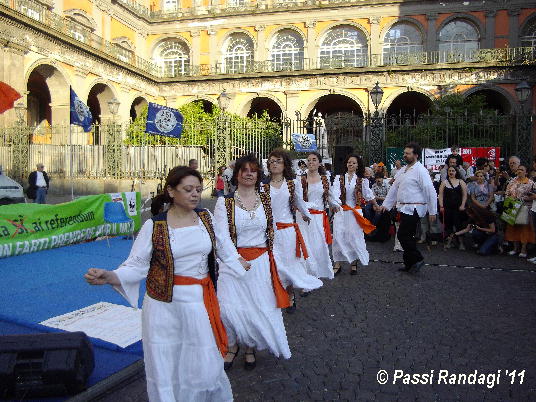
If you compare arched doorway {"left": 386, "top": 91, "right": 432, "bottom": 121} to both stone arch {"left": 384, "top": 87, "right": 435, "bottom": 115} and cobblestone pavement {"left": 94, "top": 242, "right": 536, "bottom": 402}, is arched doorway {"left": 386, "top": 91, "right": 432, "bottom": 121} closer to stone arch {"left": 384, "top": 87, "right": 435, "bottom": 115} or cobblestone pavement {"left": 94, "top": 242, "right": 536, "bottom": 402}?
stone arch {"left": 384, "top": 87, "right": 435, "bottom": 115}

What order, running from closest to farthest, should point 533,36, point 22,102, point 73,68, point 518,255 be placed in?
1. point 518,255
2. point 22,102
3. point 73,68
4. point 533,36

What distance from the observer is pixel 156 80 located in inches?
1248

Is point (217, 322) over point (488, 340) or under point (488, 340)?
over

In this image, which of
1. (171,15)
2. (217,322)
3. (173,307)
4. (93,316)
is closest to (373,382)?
(217,322)

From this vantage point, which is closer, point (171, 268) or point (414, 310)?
point (171, 268)

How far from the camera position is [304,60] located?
3228cm

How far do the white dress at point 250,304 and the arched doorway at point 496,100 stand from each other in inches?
1040

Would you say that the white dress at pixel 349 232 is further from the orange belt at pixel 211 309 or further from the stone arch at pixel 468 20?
the stone arch at pixel 468 20

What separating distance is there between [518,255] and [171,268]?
8882mm

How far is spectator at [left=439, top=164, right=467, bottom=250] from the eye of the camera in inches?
407

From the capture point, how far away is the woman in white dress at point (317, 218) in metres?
6.88

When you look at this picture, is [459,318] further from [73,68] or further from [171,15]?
[171,15]

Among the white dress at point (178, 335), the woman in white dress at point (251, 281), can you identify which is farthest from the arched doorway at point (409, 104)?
the white dress at point (178, 335)

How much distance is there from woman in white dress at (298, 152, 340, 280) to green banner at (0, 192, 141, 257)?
5515mm
